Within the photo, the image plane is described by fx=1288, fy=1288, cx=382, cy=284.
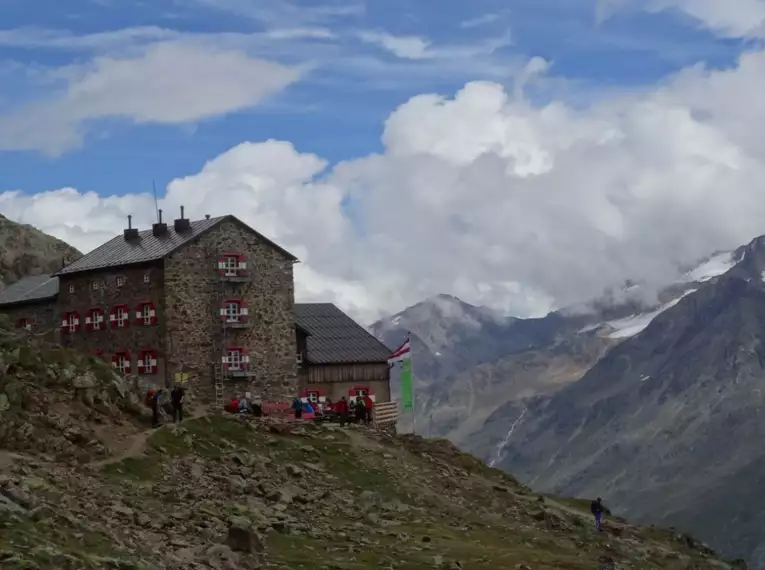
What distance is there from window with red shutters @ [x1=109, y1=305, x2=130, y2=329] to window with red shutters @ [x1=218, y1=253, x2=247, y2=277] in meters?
6.64

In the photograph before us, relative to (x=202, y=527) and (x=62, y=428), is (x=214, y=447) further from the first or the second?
(x=202, y=527)

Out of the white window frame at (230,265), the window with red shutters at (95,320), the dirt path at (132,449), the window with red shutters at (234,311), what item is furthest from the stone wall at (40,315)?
the dirt path at (132,449)

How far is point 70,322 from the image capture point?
292ft

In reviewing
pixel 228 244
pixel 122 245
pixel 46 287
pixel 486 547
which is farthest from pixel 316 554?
pixel 46 287

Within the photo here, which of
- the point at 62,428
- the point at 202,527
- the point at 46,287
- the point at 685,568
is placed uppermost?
the point at 46,287

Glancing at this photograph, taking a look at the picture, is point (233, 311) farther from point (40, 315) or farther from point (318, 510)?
point (318, 510)

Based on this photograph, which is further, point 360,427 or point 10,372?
point 360,427

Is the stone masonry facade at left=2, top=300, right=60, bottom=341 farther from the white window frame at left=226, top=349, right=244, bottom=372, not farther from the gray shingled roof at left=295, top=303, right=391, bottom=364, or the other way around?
the gray shingled roof at left=295, top=303, right=391, bottom=364

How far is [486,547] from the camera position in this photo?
56.8m

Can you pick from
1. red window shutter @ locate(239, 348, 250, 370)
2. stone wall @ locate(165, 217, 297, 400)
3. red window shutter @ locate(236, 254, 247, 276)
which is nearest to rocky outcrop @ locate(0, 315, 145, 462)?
stone wall @ locate(165, 217, 297, 400)

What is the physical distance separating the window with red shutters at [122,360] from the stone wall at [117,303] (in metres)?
0.31

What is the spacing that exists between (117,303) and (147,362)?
518 centimetres

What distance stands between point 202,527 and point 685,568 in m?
34.7

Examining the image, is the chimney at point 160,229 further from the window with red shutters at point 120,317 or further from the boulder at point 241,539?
the boulder at point 241,539
